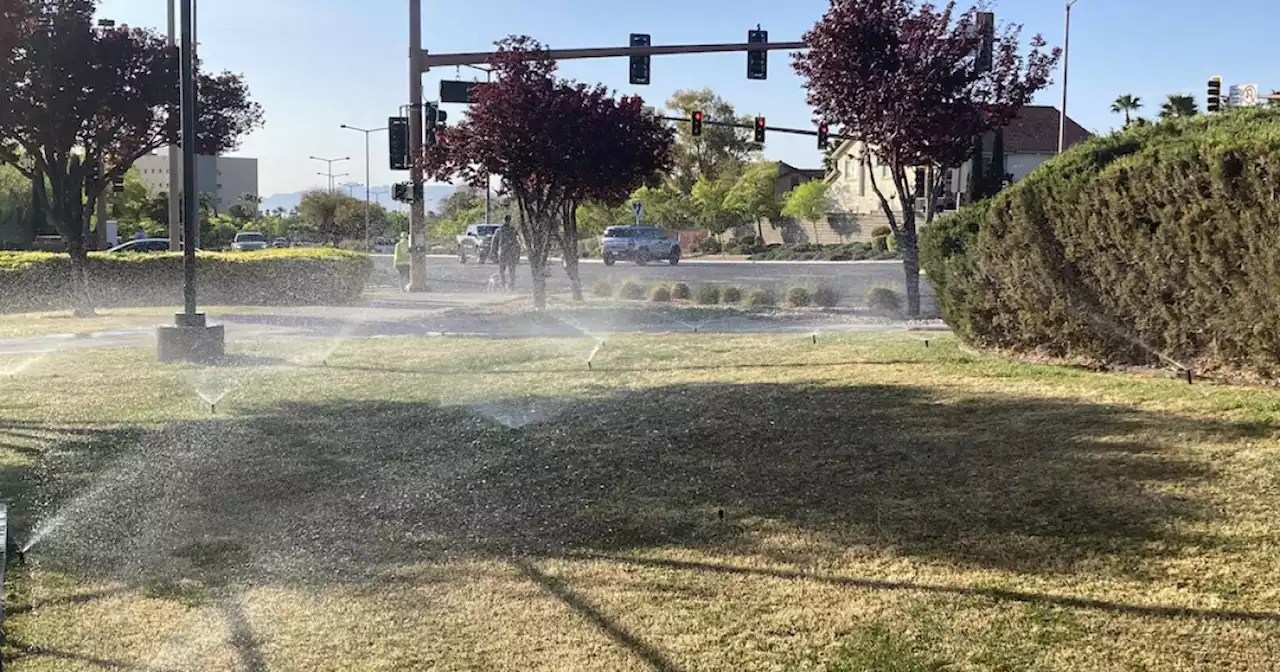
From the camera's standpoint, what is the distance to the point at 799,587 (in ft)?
14.7

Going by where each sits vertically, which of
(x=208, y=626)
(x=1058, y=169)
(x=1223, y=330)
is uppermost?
(x=1058, y=169)

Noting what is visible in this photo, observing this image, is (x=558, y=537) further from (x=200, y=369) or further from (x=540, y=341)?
(x=540, y=341)

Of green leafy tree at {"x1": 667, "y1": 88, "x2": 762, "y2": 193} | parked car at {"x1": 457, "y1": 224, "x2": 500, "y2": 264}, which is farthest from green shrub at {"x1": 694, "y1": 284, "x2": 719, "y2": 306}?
green leafy tree at {"x1": 667, "y1": 88, "x2": 762, "y2": 193}

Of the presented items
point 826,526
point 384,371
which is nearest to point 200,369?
point 384,371

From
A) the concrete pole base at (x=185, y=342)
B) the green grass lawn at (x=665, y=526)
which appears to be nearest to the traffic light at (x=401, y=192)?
the concrete pole base at (x=185, y=342)

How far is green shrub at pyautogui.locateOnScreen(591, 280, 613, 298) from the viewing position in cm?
2097

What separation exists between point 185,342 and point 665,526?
749 cm

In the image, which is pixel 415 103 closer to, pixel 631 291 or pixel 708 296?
pixel 631 291

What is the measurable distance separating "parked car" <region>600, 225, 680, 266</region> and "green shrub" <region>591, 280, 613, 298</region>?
21157 mm

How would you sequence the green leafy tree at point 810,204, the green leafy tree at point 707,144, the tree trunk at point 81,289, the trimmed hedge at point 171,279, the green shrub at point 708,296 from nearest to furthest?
the tree trunk at point 81,289, the green shrub at point 708,296, the trimmed hedge at point 171,279, the green leafy tree at point 810,204, the green leafy tree at point 707,144

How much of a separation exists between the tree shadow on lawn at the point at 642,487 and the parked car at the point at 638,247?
3480cm

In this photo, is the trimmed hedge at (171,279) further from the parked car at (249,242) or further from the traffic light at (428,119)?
the parked car at (249,242)

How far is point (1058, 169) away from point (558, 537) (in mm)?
5465

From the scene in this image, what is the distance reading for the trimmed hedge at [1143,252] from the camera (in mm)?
7109
